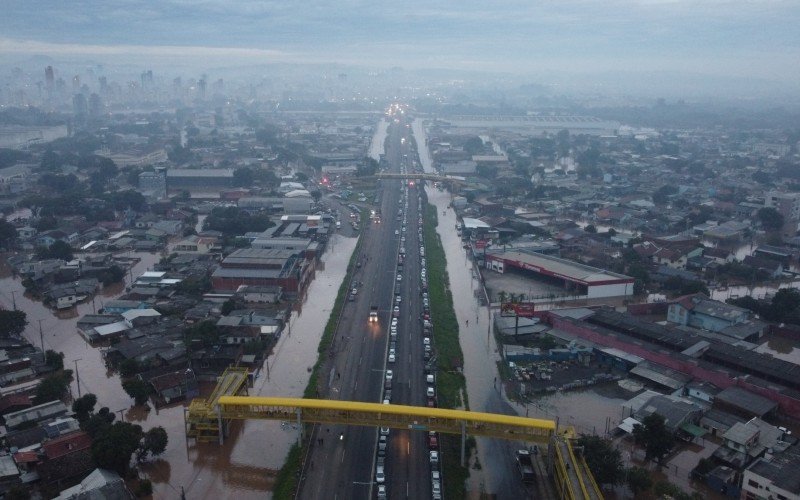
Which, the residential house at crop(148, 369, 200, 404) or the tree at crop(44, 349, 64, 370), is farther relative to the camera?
the tree at crop(44, 349, 64, 370)

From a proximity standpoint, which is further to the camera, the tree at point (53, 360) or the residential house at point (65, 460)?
the tree at point (53, 360)

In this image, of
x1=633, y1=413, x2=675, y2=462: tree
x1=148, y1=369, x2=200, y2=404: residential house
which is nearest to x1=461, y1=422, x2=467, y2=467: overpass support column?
x1=633, y1=413, x2=675, y2=462: tree

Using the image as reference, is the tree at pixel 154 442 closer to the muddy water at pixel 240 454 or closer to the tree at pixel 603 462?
the muddy water at pixel 240 454

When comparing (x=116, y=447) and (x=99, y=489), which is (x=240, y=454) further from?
(x=99, y=489)

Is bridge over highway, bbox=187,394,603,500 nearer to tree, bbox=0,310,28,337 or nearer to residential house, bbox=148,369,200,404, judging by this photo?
residential house, bbox=148,369,200,404

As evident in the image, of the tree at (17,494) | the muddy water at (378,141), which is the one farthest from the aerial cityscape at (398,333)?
the muddy water at (378,141)
